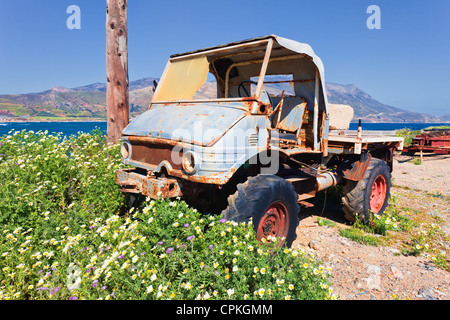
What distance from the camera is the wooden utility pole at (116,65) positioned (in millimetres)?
6785

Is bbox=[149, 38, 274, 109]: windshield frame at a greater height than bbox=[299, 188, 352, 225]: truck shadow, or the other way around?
bbox=[149, 38, 274, 109]: windshield frame

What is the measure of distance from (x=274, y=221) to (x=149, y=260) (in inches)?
68.7

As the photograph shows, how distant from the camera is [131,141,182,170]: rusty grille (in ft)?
10.7

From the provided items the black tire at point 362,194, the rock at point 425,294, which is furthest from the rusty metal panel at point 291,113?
the rock at point 425,294

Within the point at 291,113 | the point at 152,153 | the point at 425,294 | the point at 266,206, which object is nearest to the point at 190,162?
the point at 152,153

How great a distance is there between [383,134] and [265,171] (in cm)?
389

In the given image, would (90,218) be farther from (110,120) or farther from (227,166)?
(110,120)

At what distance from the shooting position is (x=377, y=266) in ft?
11.9

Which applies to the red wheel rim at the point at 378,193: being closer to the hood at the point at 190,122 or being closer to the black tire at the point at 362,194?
the black tire at the point at 362,194

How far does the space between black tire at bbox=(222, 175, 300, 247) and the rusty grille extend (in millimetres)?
766

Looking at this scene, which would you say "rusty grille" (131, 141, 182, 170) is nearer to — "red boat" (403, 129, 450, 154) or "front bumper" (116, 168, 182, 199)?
"front bumper" (116, 168, 182, 199)

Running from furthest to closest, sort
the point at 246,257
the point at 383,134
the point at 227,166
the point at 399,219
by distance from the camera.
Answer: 1. the point at 383,134
2. the point at 399,219
3. the point at 227,166
4. the point at 246,257

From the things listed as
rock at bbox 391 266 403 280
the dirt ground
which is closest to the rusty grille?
the dirt ground
